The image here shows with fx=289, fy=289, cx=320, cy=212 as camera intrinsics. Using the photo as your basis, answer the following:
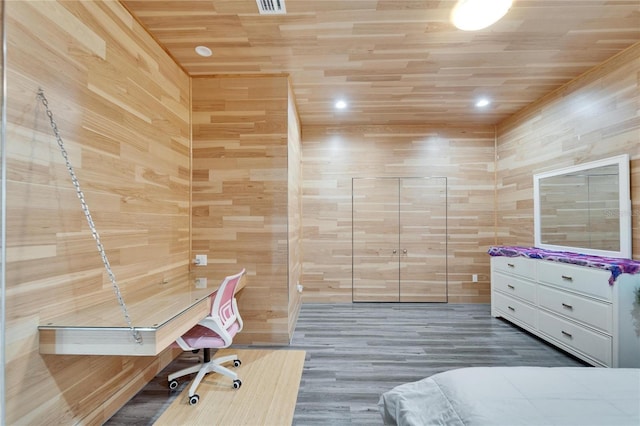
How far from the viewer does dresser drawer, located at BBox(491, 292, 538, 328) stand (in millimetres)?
3218

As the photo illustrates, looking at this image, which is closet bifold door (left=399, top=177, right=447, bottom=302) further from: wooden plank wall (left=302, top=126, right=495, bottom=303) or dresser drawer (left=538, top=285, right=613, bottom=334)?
dresser drawer (left=538, top=285, right=613, bottom=334)

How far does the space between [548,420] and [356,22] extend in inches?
102

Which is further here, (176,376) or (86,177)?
(176,376)

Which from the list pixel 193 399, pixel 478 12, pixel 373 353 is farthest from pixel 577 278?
pixel 193 399

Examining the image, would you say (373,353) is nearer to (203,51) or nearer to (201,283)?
(201,283)

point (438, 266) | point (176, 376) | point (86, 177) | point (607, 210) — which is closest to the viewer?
point (86, 177)

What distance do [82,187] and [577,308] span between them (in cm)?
403

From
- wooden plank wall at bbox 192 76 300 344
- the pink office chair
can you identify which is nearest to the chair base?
the pink office chair

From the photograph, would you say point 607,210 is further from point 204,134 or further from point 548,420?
point 204,134

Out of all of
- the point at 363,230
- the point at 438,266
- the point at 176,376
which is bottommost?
the point at 176,376

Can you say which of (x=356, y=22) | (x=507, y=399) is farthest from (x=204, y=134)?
(x=507, y=399)

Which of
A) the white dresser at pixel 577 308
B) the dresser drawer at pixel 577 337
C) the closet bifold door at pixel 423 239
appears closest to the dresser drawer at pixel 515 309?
the white dresser at pixel 577 308

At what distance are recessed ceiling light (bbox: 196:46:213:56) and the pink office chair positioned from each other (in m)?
2.04

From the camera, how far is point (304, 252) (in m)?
4.61
